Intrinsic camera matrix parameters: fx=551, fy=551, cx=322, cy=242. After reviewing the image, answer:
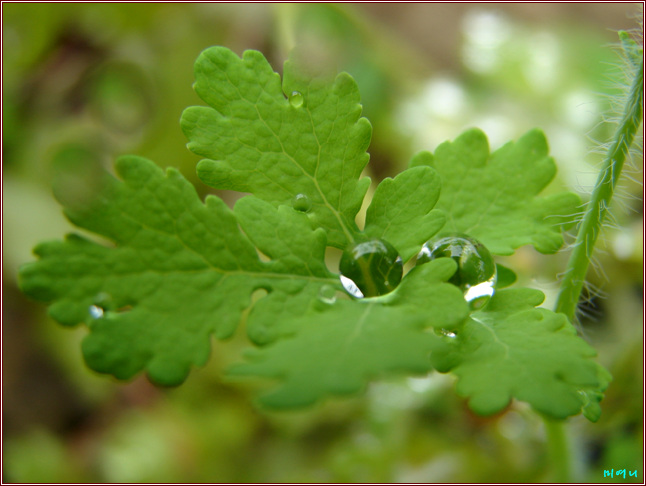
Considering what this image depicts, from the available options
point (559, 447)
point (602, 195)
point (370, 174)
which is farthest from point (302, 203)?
point (370, 174)

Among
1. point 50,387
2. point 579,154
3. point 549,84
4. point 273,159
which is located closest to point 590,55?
point 549,84

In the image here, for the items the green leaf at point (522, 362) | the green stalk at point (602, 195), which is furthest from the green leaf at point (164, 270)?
the green stalk at point (602, 195)

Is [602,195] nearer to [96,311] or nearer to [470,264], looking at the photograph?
[470,264]

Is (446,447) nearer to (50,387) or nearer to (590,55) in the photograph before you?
(50,387)

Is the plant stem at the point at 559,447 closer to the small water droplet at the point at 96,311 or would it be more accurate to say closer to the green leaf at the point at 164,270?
the green leaf at the point at 164,270

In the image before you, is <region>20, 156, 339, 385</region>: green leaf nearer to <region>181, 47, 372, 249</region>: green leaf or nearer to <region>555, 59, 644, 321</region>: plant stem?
<region>181, 47, 372, 249</region>: green leaf

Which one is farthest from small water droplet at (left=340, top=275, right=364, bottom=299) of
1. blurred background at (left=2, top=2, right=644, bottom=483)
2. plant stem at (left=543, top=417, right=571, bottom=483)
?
blurred background at (left=2, top=2, right=644, bottom=483)
